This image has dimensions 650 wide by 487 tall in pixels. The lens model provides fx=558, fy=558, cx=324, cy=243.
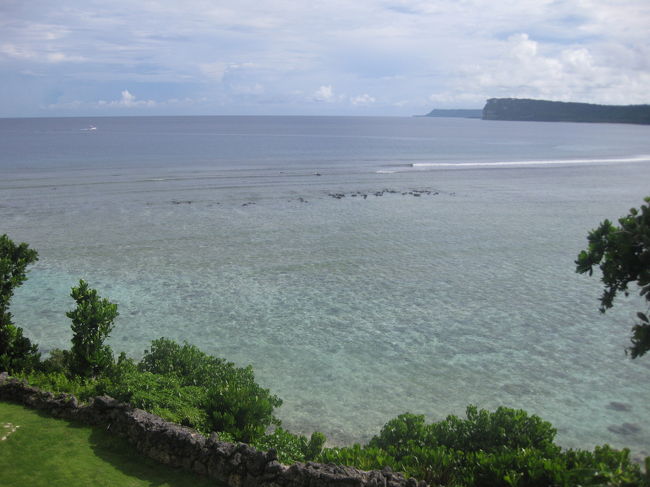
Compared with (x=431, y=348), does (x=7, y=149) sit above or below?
above

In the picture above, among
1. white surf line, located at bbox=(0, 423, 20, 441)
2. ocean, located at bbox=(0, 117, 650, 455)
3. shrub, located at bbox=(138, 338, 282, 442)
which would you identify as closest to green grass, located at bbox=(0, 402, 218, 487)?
white surf line, located at bbox=(0, 423, 20, 441)

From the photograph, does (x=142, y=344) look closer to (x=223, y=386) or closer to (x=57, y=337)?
(x=57, y=337)

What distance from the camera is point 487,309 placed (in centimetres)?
2397

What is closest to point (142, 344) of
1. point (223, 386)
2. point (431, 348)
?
point (223, 386)

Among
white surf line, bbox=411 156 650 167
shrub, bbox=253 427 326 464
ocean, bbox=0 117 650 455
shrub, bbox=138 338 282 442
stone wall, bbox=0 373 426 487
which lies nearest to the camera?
stone wall, bbox=0 373 426 487

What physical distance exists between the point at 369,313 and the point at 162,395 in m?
12.3

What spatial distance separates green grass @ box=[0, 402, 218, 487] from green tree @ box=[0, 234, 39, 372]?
3.44 meters

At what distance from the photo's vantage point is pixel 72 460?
35.3ft

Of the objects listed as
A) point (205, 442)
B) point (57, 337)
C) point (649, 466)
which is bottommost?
point (57, 337)

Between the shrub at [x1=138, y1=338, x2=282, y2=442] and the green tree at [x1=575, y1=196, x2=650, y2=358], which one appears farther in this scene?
the shrub at [x1=138, y1=338, x2=282, y2=442]

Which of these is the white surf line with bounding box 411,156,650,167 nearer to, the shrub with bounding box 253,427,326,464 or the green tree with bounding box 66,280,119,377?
the green tree with bounding box 66,280,119,377

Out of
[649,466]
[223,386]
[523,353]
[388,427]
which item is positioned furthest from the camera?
[523,353]

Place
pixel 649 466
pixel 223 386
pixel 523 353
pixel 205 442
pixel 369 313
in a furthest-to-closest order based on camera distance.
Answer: pixel 369 313
pixel 523 353
pixel 223 386
pixel 205 442
pixel 649 466

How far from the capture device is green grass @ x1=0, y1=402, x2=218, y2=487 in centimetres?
1017
